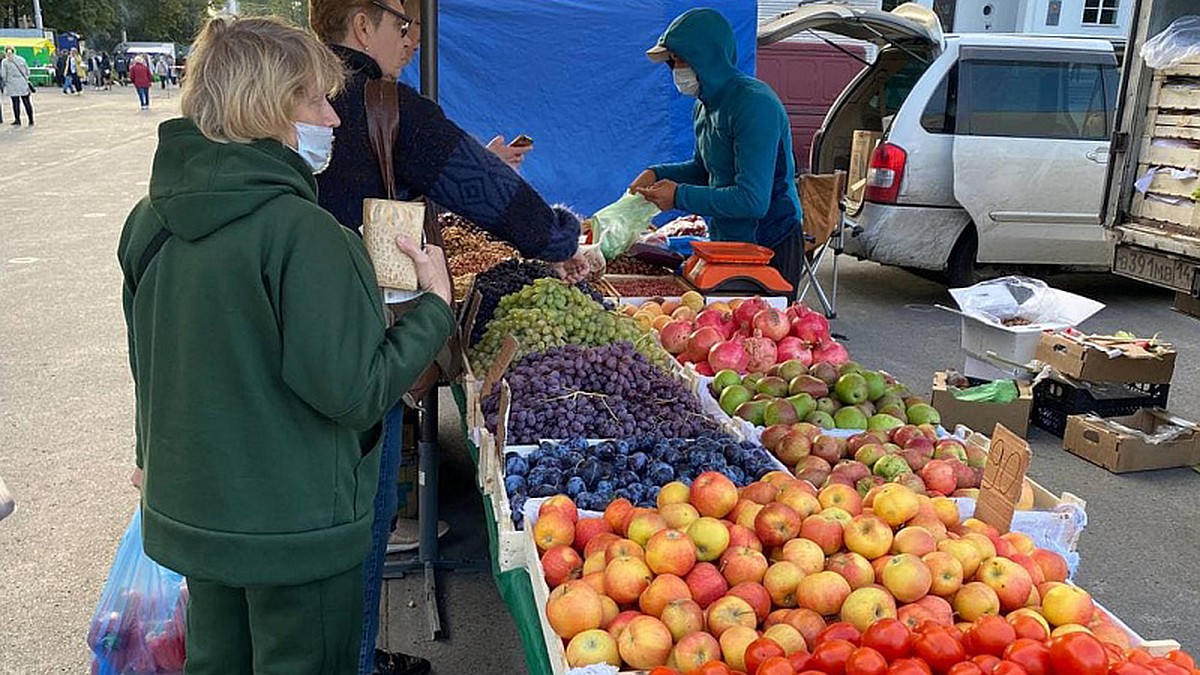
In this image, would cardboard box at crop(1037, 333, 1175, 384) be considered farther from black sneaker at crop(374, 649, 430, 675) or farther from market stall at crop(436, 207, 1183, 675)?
black sneaker at crop(374, 649, 430, 675)

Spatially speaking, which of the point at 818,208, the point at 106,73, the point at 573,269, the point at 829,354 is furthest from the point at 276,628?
the point at 106,73

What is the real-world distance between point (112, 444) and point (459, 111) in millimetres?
3782

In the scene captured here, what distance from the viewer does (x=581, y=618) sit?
1.71 metres

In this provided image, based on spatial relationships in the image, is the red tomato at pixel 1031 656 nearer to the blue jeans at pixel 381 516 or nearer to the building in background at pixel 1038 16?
the blue jeans at pixel 381 516

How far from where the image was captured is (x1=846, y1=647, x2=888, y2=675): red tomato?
1.41m

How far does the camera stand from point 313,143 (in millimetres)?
1859

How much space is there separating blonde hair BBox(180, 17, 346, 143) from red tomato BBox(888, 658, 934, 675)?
136cm

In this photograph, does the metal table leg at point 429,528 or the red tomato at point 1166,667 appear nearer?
the red tomato at point 1166,667

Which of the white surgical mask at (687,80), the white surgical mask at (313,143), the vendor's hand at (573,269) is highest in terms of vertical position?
the white surgical mask at (687,80)

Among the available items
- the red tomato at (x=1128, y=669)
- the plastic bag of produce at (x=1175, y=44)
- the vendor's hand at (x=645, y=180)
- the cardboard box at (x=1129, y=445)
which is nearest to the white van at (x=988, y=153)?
the plastic bag of produce at (x=1175, y=44)

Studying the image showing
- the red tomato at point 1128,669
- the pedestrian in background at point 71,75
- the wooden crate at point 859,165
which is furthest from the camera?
→ the pedestrian in background at point 71,75

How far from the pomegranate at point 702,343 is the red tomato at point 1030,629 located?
1.81m

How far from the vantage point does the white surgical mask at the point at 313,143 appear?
1.80 metres

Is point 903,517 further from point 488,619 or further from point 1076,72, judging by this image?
point 1076,72
